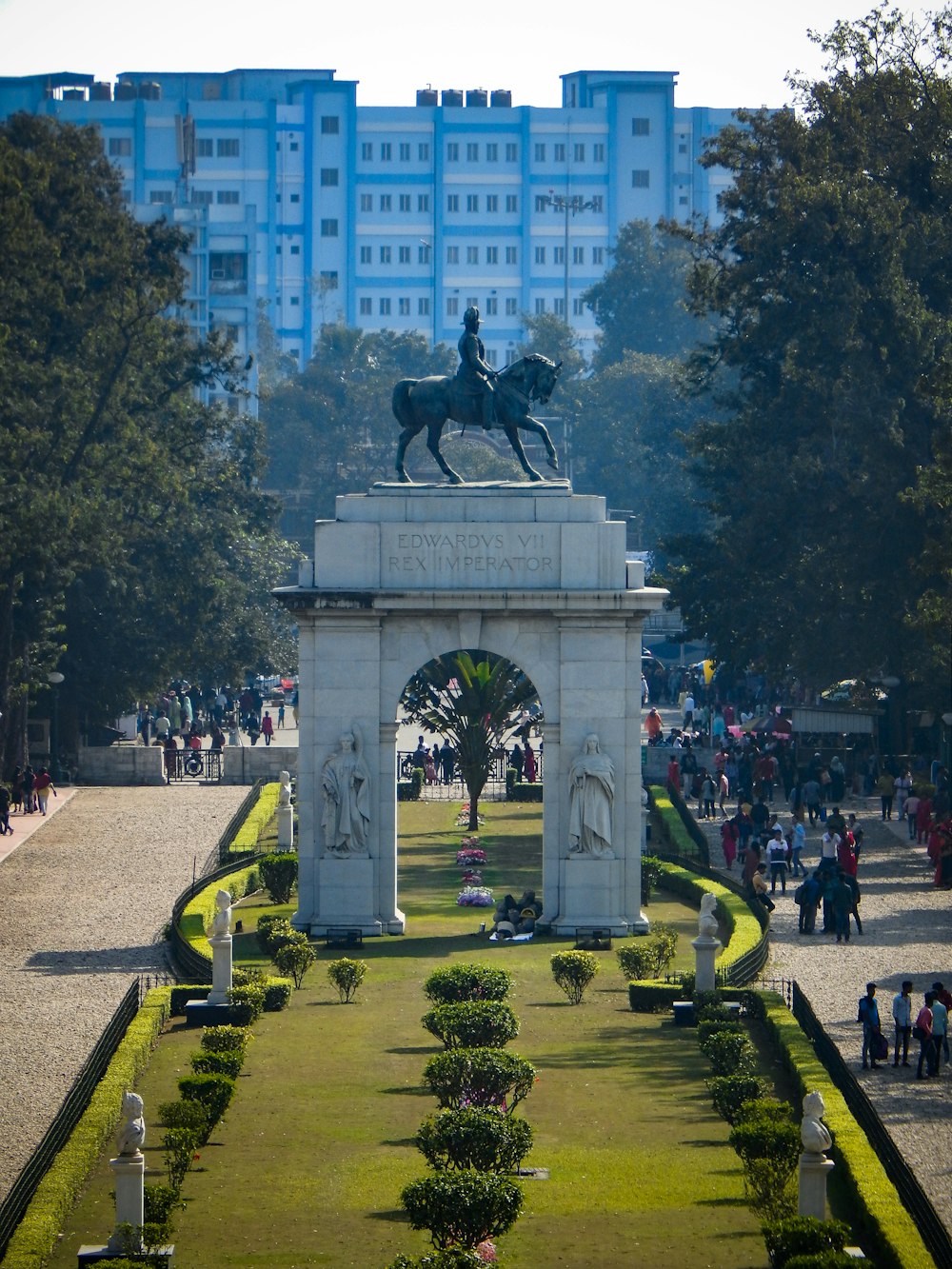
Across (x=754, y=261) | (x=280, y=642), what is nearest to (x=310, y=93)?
(x=280, y=642)

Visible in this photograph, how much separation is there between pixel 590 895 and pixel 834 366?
27.2 m

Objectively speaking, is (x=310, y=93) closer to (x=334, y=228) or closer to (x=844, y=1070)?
(x=334, y=228)

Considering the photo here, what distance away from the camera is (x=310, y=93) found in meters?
174

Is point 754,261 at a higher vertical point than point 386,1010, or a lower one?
higher

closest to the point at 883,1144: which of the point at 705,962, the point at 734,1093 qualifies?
the point at 734,1093

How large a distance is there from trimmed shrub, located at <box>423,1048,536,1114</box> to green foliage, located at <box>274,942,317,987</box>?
8650mm

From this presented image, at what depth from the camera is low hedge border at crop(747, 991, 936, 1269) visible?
2170cm

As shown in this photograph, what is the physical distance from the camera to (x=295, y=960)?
35156 millimetres

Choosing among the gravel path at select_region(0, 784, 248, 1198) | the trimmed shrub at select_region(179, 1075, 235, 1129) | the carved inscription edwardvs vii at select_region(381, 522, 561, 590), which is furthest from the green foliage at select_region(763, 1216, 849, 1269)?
the carved inscription edwardvs vii at select_region(381, 522, 561, 590)

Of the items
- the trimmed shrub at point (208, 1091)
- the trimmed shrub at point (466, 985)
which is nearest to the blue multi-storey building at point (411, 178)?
the trimmed shrub at point (466, 985)

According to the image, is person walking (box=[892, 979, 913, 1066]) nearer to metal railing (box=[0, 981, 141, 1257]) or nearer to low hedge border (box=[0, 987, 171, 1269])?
low hedge border (box=[0, 987, 171, 1269])

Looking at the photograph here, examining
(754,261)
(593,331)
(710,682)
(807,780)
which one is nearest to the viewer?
(807,780)

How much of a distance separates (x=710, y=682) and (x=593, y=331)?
354 ft

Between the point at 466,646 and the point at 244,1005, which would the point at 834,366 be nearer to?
the point at 466,646
